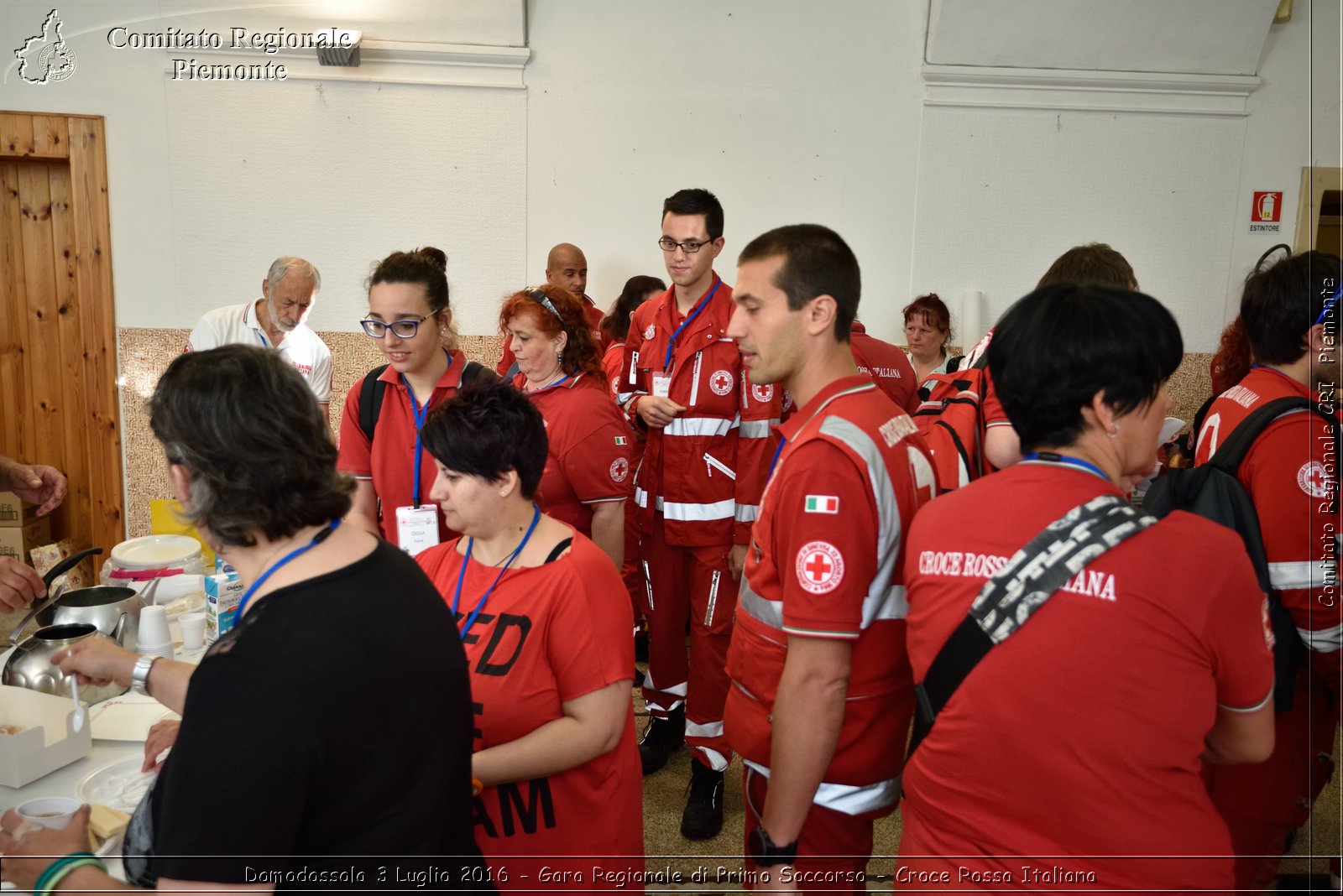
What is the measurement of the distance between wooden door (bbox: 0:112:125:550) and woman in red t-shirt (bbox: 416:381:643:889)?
4574 mm

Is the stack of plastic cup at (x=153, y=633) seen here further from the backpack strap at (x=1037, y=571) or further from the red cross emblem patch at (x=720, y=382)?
the backpack strap at (x=1037, y=571)

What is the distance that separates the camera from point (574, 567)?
175 cm

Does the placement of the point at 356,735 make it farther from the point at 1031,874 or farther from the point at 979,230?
the point at 979,230

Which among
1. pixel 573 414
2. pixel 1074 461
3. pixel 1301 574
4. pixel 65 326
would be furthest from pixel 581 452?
pixel 65 326

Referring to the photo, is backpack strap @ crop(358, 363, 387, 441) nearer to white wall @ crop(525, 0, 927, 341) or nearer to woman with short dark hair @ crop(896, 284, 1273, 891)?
woman with short dark hair @ crop(896, 284, 1273, 891)

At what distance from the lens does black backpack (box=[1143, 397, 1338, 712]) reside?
1945mm

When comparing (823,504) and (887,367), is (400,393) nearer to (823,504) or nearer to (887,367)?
(823,504)

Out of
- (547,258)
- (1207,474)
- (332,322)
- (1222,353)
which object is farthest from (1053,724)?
(332,322)

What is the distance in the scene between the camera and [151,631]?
7.27 feet

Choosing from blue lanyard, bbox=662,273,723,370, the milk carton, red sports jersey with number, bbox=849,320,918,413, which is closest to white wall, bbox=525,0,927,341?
red sports jersey with number, bbox=849,320,918,413

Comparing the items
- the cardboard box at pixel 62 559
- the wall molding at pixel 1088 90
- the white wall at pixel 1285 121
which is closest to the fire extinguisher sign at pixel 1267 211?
the white wall at pixel 1285 121

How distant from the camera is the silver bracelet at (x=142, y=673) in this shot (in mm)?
1577

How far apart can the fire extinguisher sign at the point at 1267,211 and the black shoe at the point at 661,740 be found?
16.6ft

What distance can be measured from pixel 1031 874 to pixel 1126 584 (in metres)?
0.44
